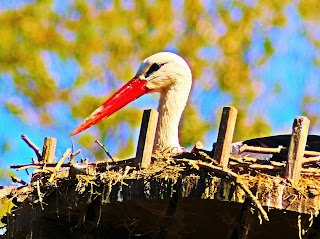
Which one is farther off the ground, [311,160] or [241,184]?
[311,160]

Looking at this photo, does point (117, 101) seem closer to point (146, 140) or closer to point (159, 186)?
point (146, 140)

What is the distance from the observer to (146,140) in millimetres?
4262

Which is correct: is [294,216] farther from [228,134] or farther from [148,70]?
[148,70]

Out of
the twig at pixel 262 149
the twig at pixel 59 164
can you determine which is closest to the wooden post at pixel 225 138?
the twig at pixel 262 149

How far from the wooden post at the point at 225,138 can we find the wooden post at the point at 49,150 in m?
1.39

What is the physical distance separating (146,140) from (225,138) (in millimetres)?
455

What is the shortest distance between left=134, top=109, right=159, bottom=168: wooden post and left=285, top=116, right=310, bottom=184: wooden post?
2.40 ft

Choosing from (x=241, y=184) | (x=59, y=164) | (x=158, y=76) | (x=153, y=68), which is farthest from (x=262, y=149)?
(x=153, y=68)

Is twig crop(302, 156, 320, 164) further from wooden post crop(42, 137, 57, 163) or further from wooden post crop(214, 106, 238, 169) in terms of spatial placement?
wooden post crop(42, 137, 57, 163)

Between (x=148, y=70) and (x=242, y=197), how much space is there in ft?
8.87

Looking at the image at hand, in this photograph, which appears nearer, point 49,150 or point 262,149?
point 262,149

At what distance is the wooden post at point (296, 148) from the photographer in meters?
3.97

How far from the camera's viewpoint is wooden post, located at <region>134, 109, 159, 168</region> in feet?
13.8

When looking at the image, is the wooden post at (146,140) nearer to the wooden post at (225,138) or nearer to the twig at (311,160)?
the wooden post at (225,138)
